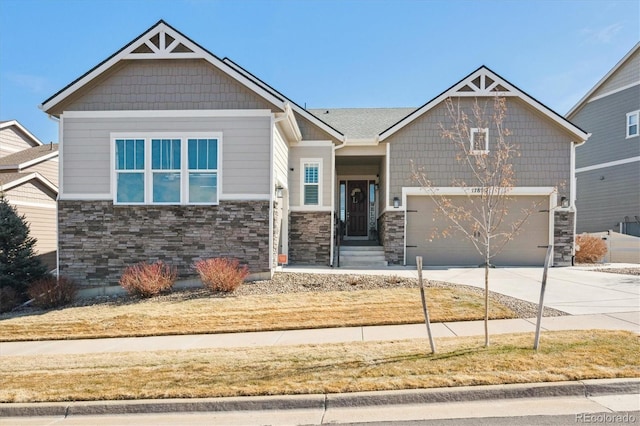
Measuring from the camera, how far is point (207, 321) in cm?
859

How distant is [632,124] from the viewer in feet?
65.2

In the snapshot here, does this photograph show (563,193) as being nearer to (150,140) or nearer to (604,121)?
(604,121)

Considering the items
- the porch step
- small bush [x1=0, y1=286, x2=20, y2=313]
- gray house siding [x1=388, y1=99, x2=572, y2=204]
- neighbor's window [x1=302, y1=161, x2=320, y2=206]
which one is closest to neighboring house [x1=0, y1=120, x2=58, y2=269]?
small bush [x1=0, y1=286, x2=20, y2=313]

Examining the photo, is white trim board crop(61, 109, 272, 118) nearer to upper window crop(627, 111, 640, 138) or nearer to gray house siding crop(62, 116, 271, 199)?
gray house siding crop(62, 116, 271, 199)

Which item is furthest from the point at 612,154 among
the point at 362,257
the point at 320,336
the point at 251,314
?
the point at 251,314

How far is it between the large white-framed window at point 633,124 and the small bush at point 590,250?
22.8ft

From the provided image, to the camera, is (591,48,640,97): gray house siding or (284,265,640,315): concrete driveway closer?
(284,265,640,315): concrete driveway

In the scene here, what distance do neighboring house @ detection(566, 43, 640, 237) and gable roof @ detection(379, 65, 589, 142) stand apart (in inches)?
318

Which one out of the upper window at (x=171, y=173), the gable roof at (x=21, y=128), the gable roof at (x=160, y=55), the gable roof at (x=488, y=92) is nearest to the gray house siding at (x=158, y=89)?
the gable roof at (x=160, y=55)

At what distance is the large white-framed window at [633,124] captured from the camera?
19547 mm

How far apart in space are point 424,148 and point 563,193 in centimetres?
505

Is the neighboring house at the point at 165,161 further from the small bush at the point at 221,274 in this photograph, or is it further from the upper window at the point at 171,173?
the small bush at the point at 221,274

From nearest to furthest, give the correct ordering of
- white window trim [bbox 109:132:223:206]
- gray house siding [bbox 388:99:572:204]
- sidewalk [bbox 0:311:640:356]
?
sidewalk [bbox 0:311:640:356] → white window trim [bbox 109:132:223:206] → gray house siding [bbox 388:99:572:204]

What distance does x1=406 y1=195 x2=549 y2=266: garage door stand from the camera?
47.8 ft
